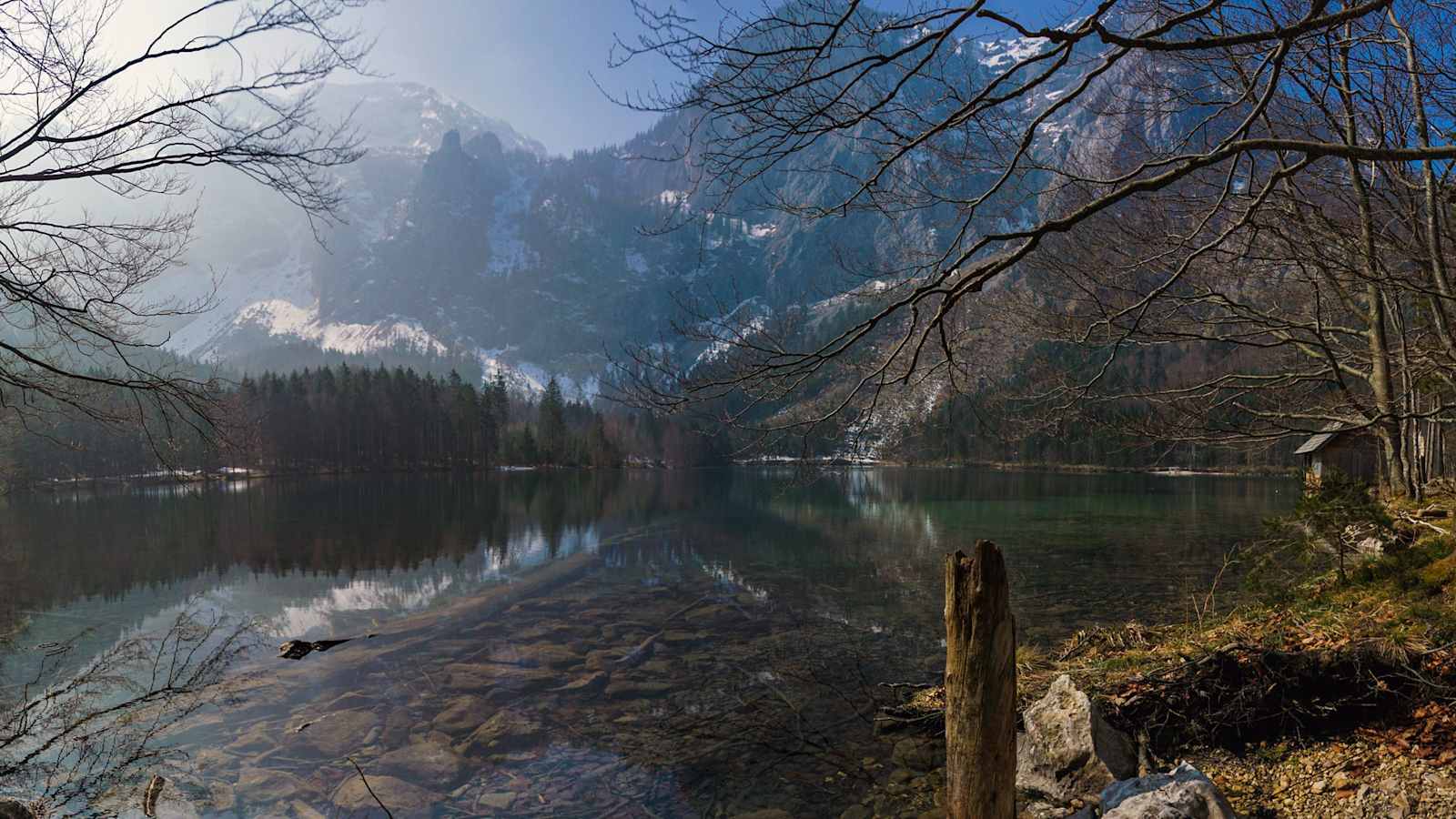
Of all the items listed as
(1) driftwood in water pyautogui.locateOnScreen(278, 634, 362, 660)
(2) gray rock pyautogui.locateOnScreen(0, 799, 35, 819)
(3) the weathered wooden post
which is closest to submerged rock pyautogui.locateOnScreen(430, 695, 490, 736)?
(2) gray rock pyautogui.locateOnScreen(0, 799, 35, 819)

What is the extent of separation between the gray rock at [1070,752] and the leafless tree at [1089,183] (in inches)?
111

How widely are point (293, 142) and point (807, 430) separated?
4811 mm

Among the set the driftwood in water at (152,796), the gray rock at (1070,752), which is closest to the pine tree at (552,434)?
the driftwood in water at (152,796)

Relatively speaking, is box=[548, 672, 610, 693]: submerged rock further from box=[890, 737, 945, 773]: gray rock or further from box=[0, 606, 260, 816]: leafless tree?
box=[890, 737, 945, 773]: gray rock

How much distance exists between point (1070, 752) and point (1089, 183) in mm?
4457

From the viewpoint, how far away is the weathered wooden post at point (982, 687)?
3041 mm

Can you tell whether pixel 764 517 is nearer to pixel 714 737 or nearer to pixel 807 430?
pixel 714 737

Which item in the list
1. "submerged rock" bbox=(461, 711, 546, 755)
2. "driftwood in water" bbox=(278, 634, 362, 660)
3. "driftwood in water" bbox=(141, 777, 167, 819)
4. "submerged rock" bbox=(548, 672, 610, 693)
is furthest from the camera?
"driftwood in water" bbox=(278, 634, 362, 660)

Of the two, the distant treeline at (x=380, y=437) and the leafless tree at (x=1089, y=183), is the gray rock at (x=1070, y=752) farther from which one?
the distant treeline at (x=380, y=437)

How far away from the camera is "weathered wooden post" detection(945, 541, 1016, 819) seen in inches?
120

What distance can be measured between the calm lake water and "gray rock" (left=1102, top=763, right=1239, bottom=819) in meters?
2.70

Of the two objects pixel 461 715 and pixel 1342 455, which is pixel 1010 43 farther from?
pixel 1342 455

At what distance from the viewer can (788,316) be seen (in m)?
4.55

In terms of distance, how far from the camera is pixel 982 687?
3059 millimetres
